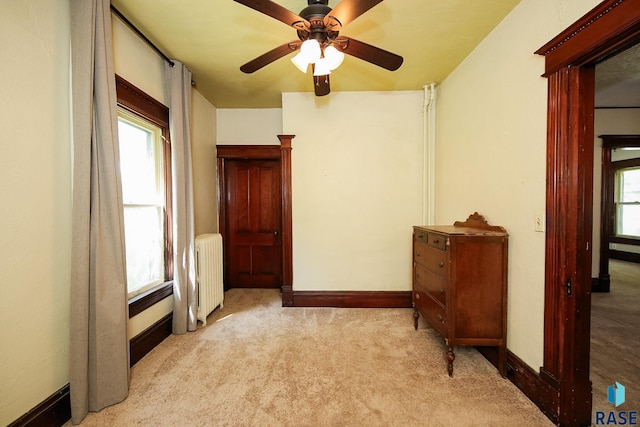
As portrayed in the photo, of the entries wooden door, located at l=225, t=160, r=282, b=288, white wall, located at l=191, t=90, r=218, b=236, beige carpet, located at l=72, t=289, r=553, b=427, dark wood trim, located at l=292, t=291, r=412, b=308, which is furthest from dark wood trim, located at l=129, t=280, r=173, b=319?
wooden door, located at l=225, t=160, r=282, b=288

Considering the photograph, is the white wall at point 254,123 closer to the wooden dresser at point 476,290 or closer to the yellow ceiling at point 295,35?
the yellow ceiling at point 295,35

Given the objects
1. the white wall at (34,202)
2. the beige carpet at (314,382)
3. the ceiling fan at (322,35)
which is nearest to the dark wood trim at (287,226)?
the beige carpet at (314,382)

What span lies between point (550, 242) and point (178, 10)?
2.93 m

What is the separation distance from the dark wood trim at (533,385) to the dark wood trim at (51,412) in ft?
9.38

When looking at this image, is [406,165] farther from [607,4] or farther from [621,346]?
[621,346]

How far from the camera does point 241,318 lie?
2881 mm

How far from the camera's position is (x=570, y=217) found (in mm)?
1430

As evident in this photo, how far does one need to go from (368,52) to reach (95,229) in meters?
2.03

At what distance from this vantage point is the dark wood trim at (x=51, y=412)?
132cm

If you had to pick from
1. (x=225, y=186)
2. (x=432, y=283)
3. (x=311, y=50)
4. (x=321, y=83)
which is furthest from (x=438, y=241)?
(x=225, y=186)

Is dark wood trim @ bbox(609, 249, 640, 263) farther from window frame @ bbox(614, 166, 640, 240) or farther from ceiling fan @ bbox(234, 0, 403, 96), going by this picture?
ceiling fan @ bbox(234, 0, 403, 96)

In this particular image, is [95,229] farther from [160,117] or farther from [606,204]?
[606,204]

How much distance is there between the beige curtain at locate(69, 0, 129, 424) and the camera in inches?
A: 58.6

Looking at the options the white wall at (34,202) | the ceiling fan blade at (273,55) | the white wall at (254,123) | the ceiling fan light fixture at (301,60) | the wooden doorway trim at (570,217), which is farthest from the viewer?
the white wall at (254,123)
